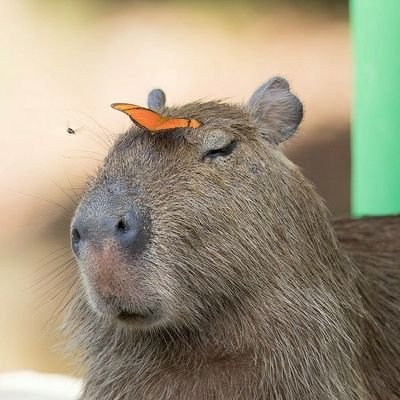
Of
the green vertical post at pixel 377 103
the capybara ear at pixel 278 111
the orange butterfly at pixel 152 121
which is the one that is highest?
the orange butterfly at pixel 152 121

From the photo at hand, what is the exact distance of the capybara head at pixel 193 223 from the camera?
5.51 feet

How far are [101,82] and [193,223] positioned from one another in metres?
1.80

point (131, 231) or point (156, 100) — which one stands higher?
point (156, 100)

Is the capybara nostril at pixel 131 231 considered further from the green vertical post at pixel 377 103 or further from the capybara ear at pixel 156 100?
the green vertical post at pixel 377 103

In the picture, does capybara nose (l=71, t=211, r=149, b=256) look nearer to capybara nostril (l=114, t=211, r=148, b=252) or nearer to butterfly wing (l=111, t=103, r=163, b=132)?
capybara nostril (l=114, t=211, r=148, b=252)

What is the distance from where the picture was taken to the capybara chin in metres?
1.71

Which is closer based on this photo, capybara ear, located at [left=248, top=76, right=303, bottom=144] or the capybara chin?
the capybara chin

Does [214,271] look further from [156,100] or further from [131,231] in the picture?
[156,100]

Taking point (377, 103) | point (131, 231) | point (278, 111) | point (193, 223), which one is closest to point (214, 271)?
point (193, 223)

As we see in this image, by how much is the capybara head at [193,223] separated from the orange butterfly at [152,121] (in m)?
0.05

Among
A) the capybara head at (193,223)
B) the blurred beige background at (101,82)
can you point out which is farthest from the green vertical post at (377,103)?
the capybara head at (193,223)

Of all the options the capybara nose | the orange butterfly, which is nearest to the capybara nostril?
the capybara nose

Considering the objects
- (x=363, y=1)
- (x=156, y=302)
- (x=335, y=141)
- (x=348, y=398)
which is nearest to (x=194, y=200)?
(x=156, y=302)

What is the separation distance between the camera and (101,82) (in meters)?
3.47
